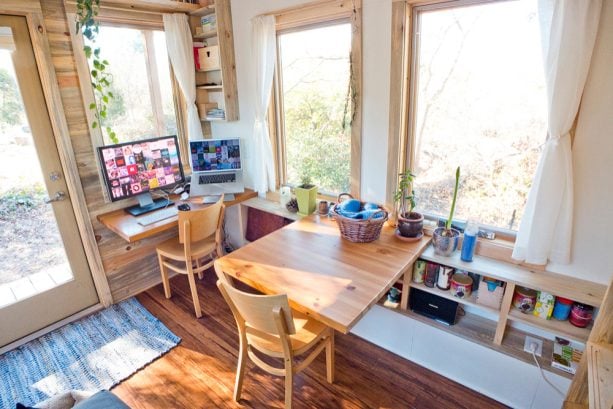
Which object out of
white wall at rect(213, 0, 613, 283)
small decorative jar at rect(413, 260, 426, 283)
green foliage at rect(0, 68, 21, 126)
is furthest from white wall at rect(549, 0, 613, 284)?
green foliage at rect(0, 68, 21, 126)

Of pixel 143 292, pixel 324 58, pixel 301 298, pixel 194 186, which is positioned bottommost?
pixel 143 292

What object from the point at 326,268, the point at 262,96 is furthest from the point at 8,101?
the point at 326,268

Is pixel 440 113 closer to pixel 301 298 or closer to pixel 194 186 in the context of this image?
pixel 301 298

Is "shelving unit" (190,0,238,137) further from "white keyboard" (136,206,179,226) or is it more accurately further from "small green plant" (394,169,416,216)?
"small green plant" (394,169,416,216)

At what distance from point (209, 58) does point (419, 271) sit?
2.27 metres

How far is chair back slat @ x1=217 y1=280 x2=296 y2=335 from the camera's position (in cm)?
129

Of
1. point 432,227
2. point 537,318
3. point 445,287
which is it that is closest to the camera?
point 537,318

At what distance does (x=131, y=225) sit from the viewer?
2.26m

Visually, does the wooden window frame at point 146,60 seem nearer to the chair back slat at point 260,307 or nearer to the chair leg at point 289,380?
the chair back slat at point 260,307

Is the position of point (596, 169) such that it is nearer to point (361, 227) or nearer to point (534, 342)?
point (534, 342)

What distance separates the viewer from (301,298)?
1.41m

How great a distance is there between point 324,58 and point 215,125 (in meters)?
1.27

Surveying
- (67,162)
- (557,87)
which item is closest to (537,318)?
(557,87)

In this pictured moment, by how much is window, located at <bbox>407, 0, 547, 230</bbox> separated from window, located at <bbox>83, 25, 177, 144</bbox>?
6.53 ft
